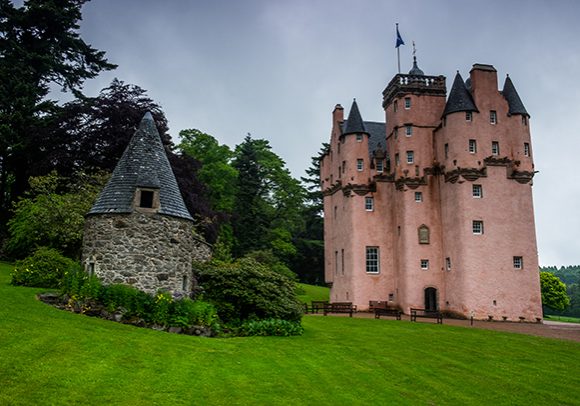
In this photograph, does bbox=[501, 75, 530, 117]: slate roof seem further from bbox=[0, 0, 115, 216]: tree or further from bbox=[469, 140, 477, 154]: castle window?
bbox=[0, 0, 115, 216]: tree

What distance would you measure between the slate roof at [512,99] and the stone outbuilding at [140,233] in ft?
90.3

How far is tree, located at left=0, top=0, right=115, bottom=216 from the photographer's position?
3647cm

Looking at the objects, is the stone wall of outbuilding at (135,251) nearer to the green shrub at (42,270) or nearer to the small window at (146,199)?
the small window at (146,199)

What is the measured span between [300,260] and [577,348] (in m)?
44.5

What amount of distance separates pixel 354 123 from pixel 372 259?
11.4 meters

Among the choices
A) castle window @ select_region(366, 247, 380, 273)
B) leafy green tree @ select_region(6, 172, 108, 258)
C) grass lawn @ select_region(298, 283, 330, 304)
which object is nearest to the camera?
leafy green tree @ select_region(6, 172, 108, 258)

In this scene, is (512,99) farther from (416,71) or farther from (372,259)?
(372,259)

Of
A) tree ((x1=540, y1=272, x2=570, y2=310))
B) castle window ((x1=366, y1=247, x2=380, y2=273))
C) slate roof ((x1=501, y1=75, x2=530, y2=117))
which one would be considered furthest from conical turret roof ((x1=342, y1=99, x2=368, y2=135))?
tree ((x1=540, y1=272, x2=570, y2=310))

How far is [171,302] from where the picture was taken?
60.6 feet

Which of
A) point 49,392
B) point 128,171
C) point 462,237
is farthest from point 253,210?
point 49,392

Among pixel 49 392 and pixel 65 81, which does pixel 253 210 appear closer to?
pixel 65 81

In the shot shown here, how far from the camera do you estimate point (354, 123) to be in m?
40.2

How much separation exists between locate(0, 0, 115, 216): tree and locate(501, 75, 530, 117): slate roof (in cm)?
3424

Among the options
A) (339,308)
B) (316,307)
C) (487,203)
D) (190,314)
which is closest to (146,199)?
(190,314)
